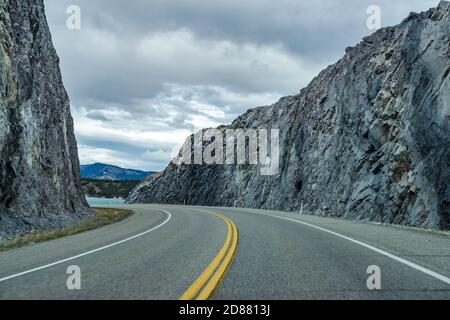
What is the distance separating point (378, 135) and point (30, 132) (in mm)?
19749

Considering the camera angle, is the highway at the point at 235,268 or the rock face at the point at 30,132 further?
the rock face at the point at 30,132

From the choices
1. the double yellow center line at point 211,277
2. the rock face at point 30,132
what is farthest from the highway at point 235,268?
the rock face at point 30,132

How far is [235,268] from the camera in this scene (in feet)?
25.9

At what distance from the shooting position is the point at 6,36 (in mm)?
20000

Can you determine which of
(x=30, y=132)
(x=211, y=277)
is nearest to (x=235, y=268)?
(x=211, y=277)

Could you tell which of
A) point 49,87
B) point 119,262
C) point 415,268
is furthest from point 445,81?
point 49,87

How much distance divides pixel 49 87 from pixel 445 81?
23.8 metres

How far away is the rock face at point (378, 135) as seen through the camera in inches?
779

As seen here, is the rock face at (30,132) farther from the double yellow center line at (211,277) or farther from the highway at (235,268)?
the double yellow center line at (211,277)

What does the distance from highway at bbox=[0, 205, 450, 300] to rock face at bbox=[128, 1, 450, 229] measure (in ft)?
28.0

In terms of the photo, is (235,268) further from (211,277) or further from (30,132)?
(30,132)

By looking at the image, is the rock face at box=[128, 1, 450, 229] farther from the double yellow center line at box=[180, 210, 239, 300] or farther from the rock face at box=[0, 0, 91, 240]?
the rock face at box=[0, 0, 91, 240]

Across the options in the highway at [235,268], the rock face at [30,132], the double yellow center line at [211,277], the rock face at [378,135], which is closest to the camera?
the double yellow center line at [211,277]

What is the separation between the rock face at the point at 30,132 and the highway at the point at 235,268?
794 cm
